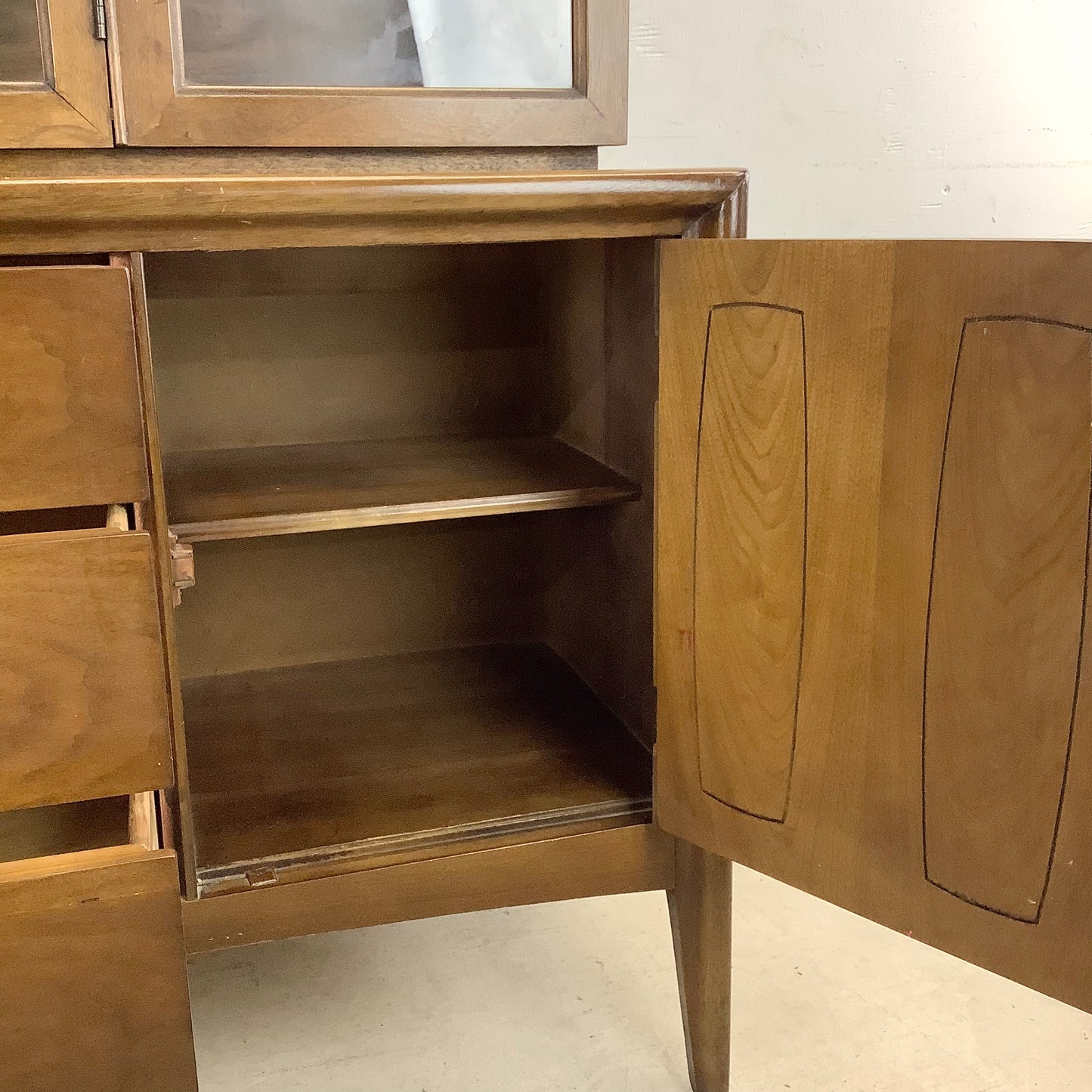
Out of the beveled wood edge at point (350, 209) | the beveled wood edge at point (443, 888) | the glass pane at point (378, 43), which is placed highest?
the glass pane at point (378, 43)

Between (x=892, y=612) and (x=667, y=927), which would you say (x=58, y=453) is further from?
(x=667, y=927)

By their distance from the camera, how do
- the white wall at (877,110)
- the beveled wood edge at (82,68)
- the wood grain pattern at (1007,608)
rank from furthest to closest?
the white wall at (877,110) → the beveled wood edge at (82,68) → the wood grain pattern at (1007,608)

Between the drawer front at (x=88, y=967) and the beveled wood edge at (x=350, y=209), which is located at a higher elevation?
the beveled wood edge at (x=350, y=209)

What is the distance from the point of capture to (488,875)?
972 mm

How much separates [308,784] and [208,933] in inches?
7.9

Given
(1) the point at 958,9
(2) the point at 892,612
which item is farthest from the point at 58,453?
(1) the point at 958,9

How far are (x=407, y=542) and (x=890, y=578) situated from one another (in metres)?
0.80

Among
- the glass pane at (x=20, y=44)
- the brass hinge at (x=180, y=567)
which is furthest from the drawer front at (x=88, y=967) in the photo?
the glass pane at (x=20, y=44)

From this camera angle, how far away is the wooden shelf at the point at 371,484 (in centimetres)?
97

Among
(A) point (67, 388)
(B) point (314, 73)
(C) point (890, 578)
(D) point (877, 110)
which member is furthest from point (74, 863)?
(D) point (877, 110)

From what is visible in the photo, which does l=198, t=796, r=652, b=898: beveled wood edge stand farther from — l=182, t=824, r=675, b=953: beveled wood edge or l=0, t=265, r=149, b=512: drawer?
l=0, t=265, r=149, b=512: drawer

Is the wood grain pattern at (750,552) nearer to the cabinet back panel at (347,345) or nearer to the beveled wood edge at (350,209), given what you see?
the beveled wood edge at (350,209)

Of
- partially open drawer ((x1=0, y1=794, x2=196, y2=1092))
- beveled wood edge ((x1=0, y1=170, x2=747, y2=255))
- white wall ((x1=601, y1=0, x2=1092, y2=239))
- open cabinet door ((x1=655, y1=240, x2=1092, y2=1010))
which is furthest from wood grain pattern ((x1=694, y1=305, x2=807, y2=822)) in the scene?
white wall ((x1=601, y1=0, x2=1092, y2=239))

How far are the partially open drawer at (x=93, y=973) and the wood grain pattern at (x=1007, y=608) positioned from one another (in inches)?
20.3
